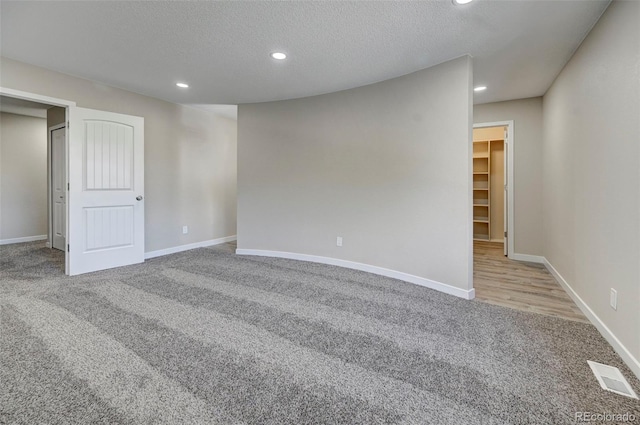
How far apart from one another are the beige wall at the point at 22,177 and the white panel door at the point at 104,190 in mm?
3330

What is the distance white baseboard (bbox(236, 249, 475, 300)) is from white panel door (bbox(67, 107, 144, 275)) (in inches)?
63.5

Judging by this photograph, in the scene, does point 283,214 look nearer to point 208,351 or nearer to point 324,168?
point 324,168

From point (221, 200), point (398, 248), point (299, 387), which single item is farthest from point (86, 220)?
point (398, 248)

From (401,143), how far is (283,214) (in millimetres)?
2062

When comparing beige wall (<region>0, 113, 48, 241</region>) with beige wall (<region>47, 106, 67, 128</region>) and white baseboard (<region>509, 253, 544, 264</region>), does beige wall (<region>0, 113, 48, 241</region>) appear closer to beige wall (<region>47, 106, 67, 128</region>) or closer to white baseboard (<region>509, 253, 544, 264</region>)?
beige wall (<region>47, 106, 67, 128</region>)

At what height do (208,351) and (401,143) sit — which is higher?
(401,143)

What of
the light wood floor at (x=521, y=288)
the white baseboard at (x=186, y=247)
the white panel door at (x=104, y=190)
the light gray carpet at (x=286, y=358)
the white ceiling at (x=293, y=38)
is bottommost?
the light gray carpet at (x=286, y=358)

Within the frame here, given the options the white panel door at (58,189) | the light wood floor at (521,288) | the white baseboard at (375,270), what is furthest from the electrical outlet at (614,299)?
the white panel door at (58,189)

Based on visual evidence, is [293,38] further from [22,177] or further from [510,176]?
[22,177]

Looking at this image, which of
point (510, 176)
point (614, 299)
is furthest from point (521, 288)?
point (510, 176)

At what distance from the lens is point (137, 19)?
227 centimetres

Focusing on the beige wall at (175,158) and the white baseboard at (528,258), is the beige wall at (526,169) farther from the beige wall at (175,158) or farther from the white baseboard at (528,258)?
the beige wall at (175,158)

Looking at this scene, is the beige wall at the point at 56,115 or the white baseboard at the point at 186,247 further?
the beige wall at the point at 56,115

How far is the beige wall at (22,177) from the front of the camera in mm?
5352
